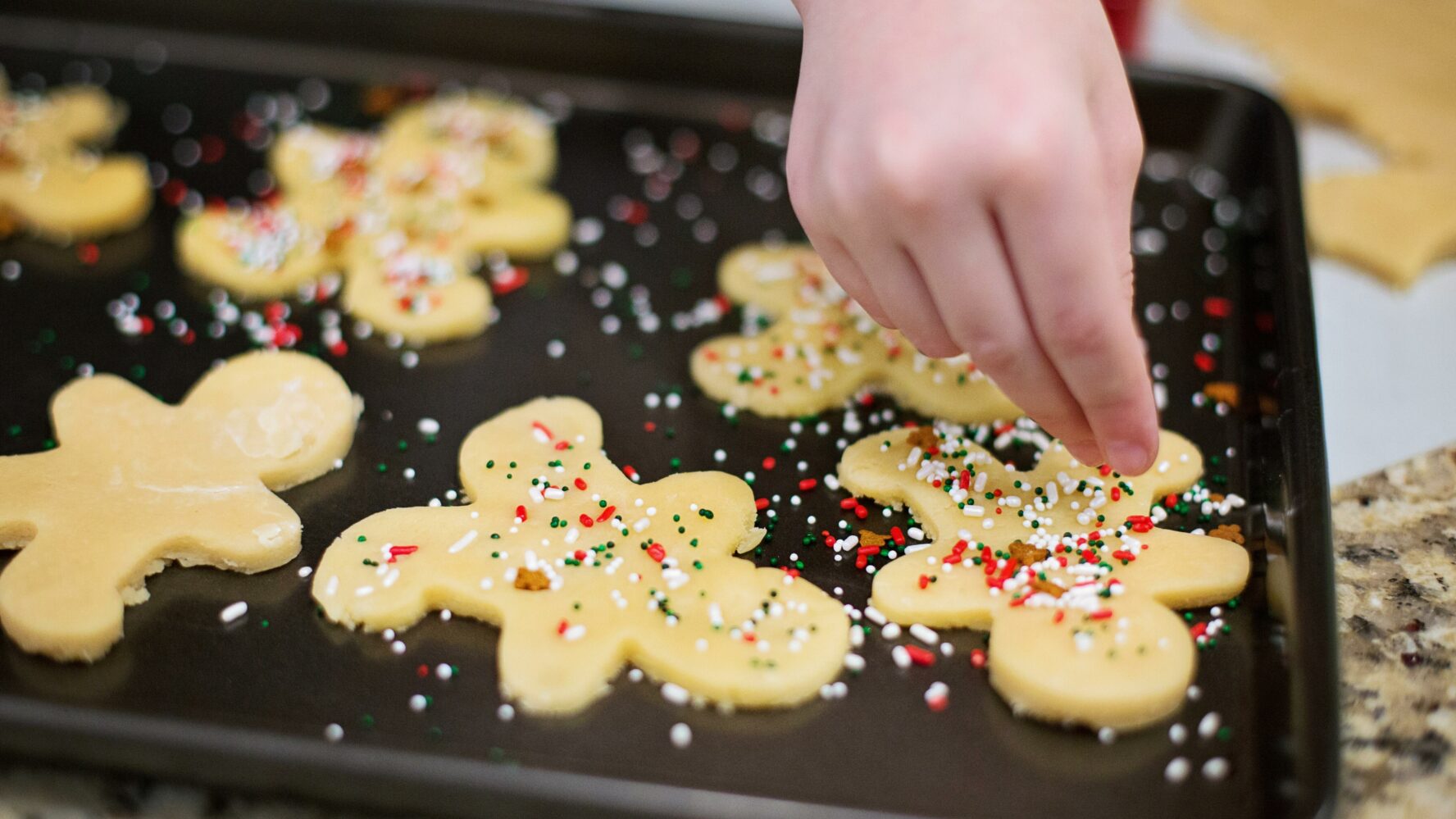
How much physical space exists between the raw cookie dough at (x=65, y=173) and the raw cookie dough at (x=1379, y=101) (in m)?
1.56

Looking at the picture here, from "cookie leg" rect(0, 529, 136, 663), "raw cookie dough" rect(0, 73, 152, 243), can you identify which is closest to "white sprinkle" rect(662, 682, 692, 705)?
"cookie leg" rect(0, 529, 136, 663)

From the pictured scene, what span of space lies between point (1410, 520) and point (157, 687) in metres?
1.20

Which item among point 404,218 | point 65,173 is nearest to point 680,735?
point 404,218

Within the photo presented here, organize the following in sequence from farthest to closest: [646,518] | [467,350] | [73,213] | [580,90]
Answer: [580,90]
[73,213]
[467,350]
[646,518]

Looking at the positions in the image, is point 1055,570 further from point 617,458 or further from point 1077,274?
point 617,458

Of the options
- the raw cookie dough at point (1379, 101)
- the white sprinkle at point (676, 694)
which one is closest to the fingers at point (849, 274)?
the white sprinkle at point (676, 694)

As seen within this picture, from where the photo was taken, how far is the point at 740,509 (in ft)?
4.13

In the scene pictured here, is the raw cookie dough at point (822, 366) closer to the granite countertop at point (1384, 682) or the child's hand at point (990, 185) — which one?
the child's hand at point (990, 185)

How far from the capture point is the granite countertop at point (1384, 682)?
104 cm

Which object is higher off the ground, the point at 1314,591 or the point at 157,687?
the point at 1314,591

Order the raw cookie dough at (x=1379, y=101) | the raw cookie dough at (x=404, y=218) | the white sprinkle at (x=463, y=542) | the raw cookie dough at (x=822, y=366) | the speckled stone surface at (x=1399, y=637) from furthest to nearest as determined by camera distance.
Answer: the raw cookie dough at (x=1379, y=101), the raw cookie dough at (x=404, y=218), the raw cookie dough at (x=822, y=366), the white sprinkle at (x=463, y=542), the speckled stone surface at (x=1399, y=637)

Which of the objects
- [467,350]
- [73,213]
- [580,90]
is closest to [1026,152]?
[467,350]

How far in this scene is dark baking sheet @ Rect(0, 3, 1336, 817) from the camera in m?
1.01

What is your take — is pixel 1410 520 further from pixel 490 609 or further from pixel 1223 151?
pixel 490 609
